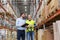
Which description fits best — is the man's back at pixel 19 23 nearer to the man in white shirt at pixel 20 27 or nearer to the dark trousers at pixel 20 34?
the man in white shirt at pixel 20 27

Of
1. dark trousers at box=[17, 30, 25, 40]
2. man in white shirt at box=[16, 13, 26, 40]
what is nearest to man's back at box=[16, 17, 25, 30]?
man in white shirt at box=[16, 13, 26, 40]

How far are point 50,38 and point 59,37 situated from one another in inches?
52.6

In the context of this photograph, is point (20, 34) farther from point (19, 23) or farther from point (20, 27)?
point (19, 23)

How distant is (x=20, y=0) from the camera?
21.0 metres

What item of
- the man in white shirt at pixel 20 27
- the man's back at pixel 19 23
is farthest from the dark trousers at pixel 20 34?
the man's back at pixel 19 23

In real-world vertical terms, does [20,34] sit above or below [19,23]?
below

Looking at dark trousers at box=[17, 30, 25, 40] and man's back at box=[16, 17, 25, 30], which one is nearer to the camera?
man's back at box=[16, 17, 25, 30]

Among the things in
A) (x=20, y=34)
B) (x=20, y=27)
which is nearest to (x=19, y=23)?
(x=20, y=27)

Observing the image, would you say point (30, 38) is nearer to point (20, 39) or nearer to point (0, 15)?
point (20, 39)

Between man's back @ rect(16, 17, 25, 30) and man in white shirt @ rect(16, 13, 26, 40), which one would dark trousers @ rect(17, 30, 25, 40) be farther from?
man's back @ rect(16, 17, 25, 30)

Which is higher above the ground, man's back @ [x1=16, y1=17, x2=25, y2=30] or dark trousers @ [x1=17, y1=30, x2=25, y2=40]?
man's back @ [x1=16, y1=17, x2=25, y2=30]

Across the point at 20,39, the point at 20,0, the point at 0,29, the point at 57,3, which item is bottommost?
the point at 20,39

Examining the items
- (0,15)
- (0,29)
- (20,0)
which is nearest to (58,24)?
(0,29)

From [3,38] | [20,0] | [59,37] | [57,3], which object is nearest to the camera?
[59,37]
